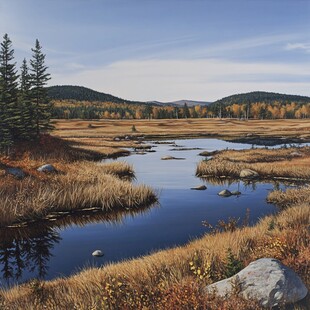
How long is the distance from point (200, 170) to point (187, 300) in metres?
25.8

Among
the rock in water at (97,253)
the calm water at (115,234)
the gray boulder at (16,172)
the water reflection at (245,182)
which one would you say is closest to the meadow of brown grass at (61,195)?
the gray boulder at (16,172)

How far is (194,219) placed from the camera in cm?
1850

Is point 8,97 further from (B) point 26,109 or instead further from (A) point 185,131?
(A) point 185,131

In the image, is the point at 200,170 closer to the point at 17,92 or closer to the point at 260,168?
the point at 260,168

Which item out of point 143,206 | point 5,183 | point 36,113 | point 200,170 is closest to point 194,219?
point 143,206

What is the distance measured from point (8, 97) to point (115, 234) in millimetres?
26188

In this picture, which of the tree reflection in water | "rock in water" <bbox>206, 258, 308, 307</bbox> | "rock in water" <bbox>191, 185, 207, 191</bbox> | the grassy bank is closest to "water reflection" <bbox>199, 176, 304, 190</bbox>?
"rock in water" <bbox>191, 185, 207, 191</bbox>

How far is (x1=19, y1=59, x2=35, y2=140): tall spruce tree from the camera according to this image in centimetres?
3828

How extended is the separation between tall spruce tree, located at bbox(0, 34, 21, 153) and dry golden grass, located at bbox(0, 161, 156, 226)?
1479cm

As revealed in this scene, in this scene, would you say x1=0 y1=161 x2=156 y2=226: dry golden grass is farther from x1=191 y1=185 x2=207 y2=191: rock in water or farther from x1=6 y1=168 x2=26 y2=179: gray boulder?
x1=191 y1=185 x2=207 y2=191: rock in water

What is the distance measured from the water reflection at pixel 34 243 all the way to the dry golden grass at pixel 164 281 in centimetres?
343

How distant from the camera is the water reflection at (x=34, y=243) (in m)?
12.3

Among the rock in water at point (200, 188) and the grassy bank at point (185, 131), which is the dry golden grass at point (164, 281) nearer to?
the rock in water at point (200, 188)

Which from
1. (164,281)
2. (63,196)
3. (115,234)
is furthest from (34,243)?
(164,281)
